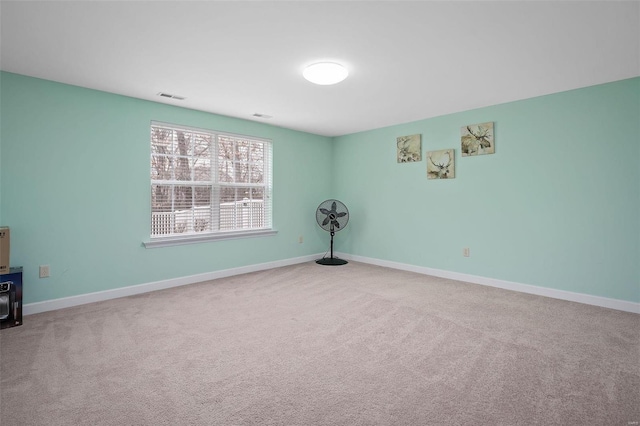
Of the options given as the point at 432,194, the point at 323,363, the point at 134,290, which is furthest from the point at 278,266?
the point at 323,363

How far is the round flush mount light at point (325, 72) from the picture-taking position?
9.23 ft

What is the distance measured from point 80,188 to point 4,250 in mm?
878

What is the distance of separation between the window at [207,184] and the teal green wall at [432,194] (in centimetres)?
16

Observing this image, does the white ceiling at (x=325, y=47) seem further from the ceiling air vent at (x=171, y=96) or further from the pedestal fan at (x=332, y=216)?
the pedestal fan at (x=332, y=216)

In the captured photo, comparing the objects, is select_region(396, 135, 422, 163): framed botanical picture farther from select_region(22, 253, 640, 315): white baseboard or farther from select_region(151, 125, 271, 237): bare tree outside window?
select_region(151, 125, 271, 237): bare tree outside window

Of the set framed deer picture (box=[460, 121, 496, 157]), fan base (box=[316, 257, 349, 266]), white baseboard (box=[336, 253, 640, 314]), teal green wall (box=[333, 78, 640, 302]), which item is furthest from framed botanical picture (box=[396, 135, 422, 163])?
fan base (box=[316, 257, 349, 266])

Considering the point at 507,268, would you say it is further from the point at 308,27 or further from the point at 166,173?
the point at 166,173

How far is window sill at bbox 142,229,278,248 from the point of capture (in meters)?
3.95

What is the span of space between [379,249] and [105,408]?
432 centimetres

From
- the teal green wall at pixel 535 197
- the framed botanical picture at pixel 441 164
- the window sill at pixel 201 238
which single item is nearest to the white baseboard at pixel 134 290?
the window sill at pixel 201 238

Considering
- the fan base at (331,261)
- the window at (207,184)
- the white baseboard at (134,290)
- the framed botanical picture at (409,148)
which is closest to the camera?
the white baseboard at (134,290)

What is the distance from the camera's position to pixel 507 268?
405cm

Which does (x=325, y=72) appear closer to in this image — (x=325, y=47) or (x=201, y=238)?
(x=325, y=47)

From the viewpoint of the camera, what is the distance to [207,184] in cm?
447
